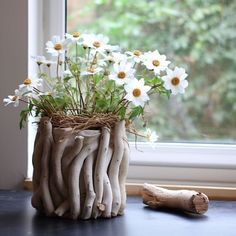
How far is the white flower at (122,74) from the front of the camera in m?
1.10

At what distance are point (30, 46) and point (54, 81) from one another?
6.4 inches

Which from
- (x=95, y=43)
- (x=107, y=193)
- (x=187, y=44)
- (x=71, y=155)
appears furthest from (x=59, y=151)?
(x=187, y=44)

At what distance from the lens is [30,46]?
142cm

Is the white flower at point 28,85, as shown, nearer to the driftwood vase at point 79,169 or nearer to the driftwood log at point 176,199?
the driftwood vase at point 79,169

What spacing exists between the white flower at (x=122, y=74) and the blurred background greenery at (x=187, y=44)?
44cm

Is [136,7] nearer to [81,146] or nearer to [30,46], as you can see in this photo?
[30,46]

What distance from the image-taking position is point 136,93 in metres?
Answer: 1.10

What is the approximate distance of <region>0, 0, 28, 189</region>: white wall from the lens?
1396mm

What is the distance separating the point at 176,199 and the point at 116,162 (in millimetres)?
168

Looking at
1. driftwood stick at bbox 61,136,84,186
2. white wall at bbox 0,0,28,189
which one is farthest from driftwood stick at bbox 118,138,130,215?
white wall at bbox 0,0,28,189

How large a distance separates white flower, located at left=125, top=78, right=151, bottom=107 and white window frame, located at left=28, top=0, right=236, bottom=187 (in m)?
0.41

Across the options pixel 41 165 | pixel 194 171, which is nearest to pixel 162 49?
pixel 194 171

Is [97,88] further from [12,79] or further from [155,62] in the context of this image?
[12,79]

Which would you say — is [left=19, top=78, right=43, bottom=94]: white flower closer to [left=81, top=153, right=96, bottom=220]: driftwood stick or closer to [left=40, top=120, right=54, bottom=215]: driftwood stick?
[left=40, top=120, right=54, bottom=215]: driftwood stick
